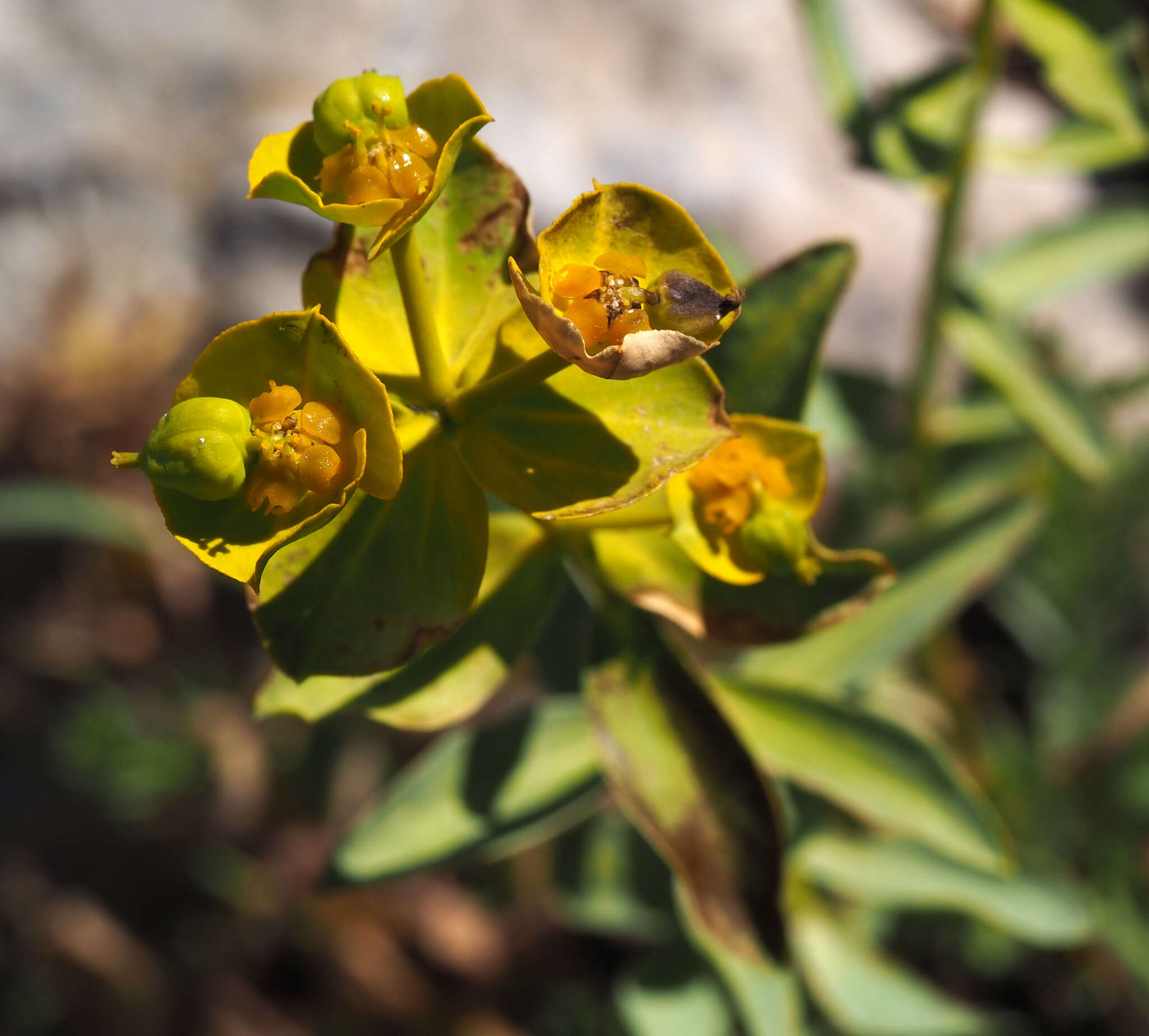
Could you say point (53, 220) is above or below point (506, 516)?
above

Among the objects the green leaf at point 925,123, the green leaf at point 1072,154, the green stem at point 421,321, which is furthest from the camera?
the green leaf at point 1072,154

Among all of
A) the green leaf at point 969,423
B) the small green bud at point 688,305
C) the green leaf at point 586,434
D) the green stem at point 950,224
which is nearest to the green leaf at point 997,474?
the green leaf at point 969,423

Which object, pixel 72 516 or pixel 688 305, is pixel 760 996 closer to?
pixel 688 305

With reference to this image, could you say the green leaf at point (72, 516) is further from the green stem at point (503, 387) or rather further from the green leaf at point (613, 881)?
the green stem at point (503, 387)

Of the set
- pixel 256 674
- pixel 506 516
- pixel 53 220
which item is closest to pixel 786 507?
pixel 506 516

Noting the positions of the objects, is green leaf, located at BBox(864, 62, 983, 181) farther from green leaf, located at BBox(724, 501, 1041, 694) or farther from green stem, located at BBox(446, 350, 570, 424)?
green stem, located at BBox(446, 350, 570, 424)

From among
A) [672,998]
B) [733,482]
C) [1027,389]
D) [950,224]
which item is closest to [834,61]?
[950,224]

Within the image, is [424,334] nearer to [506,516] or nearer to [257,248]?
[506,516]
